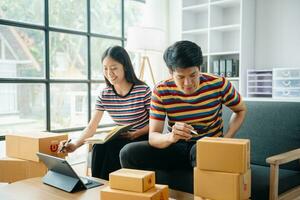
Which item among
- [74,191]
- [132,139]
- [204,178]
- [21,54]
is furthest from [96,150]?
[21,54]

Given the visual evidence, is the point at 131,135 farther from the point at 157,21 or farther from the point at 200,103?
the point at 157,21

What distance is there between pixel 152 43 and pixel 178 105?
6.32 ft

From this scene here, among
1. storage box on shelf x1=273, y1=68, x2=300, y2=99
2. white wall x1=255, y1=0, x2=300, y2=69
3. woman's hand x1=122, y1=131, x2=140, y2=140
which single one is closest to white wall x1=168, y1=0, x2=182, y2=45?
white wall x1=255, y1=0, x2=300, y2=69

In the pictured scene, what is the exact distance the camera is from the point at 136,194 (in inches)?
49.6

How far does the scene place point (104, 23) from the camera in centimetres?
412

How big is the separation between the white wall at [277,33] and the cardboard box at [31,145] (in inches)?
105

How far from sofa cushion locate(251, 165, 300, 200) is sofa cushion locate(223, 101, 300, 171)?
99 mm

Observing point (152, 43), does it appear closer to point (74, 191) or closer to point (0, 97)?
point (0, 97)

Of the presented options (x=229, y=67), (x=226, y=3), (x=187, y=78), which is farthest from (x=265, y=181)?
(x=226, y=3)

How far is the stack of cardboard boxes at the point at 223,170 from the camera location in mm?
1328

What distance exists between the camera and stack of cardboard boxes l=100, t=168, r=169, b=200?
1.26 metres

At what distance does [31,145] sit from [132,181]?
98cm

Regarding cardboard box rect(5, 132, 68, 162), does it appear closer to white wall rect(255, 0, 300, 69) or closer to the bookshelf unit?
the bookshelf unit

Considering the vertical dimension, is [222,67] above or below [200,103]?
above
